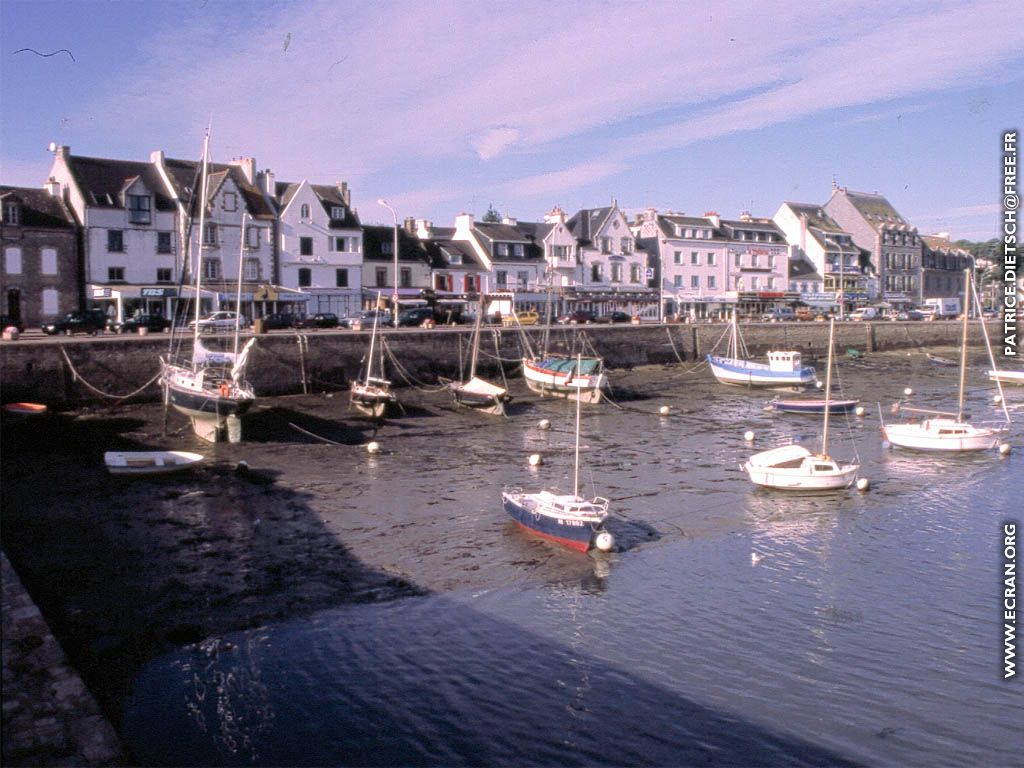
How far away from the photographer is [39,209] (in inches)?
2071

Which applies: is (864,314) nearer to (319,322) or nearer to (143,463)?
(319,322)

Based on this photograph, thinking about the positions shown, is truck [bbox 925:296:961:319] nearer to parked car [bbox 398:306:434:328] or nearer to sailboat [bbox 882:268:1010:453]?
parked car [bbox 398:306:434:328]

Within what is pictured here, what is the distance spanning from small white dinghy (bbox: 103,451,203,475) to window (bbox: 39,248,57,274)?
30.2m

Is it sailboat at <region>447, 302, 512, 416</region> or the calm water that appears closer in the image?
the calm water

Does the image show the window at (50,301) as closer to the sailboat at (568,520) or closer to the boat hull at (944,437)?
the sailboat at (568,520)

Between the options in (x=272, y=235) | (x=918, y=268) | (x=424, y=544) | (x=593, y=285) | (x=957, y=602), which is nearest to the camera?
(x=957, y=602)

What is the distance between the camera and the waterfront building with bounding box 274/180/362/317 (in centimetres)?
6172

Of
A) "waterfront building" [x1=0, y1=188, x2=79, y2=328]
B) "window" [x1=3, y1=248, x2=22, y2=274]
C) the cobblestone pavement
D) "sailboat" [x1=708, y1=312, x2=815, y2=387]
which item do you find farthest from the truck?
the cobblestone pavement

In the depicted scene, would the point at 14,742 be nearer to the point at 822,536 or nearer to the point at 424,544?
the point at 424,544

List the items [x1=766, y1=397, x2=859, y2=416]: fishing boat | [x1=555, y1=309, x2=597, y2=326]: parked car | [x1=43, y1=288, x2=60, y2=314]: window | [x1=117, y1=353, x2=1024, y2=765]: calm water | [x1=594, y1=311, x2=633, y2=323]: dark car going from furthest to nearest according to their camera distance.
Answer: [x1=594, y1=311, x2=633, y2=323]: dark car
[x1=555, y1=309, x2=597, y2=326]: parked car
[x1=43, y1=288, x2=60, y2=314]: window
[x1=766, y1=397, x2=859, y2=416]: fishing boat
[x1=117, y1=353, x2=1024, y2=765]: calm water

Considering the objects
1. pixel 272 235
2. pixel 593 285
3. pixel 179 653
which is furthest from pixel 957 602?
pixel 593 285

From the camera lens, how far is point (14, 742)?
9516mm

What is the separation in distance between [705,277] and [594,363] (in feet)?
144

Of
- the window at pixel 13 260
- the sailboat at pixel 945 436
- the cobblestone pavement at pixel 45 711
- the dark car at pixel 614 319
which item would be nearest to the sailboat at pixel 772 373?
the dark car at pixel 614 319
